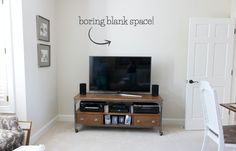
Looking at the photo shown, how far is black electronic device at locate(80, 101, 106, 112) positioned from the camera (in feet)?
12.0

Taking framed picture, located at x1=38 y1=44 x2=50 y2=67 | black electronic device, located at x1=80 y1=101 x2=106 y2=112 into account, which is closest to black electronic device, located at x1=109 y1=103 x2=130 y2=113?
black electronic device, located at x1=80 y1=101 x2=106 y2=112

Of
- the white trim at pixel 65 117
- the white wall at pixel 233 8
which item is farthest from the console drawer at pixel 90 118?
the white wall at pixel 233 8

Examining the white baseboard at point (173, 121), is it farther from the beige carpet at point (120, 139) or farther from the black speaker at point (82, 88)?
the black speaker at point (82, 88)

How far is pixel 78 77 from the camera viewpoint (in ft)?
13.6

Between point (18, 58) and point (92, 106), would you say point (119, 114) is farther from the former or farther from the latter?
point (18, 58)

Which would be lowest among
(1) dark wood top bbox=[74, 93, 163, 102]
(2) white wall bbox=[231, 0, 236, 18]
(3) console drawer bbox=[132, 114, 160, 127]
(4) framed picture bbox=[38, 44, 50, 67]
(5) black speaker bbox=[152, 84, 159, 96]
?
(3) console drawer bbox=[132, 114, 160, 127]

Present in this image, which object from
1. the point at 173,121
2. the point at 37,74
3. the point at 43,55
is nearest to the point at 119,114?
the point at 173,121

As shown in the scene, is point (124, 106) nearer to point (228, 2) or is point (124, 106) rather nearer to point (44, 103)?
point (44, 103)

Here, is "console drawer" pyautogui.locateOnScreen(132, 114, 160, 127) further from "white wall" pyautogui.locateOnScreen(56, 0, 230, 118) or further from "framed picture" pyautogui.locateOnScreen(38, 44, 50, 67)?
"framed picture" pyautogui.locateOnScreen(38, 44, 50, 67)

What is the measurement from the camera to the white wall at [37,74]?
116 inches

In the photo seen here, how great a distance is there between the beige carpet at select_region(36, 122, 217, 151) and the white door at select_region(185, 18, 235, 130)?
0.48m

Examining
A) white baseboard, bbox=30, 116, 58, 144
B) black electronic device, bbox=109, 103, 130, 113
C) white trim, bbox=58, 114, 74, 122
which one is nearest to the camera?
white baseboard, bbox=30, 116, 58, 144

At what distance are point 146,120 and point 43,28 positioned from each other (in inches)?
93.2

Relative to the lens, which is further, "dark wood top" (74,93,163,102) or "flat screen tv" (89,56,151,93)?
"flat screen tv" (89,56,151,93)
